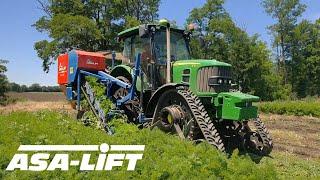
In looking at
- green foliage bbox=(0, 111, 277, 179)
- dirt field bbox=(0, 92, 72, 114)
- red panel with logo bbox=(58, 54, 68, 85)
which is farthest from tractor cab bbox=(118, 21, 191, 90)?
dirt field bbox=(0, 92, 72, 114)

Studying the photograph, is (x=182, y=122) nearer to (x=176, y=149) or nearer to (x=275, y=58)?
(x=176, y=149)

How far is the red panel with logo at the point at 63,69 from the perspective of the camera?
11.9 m

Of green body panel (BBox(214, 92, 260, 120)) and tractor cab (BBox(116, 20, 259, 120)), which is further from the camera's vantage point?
tractor cab (BBox(116, 20, 259, 120))

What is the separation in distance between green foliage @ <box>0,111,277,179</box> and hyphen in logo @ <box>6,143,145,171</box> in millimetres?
93

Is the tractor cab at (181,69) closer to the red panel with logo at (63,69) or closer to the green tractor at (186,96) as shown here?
the green tractor at (186,96)

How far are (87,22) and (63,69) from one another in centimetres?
2604

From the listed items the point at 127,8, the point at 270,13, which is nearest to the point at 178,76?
the point at 127,8

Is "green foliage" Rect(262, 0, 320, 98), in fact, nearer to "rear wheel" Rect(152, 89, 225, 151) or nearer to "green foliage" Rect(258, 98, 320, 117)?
"green foliage" Rect(258, 98, 320, 117)

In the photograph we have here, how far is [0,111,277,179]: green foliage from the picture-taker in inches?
202

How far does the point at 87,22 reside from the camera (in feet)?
122

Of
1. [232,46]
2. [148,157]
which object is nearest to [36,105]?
[148,157]

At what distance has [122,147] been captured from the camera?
6109 mm

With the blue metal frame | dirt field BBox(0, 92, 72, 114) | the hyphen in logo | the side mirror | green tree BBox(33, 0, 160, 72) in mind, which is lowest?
dirt field BBox(0, 92, 72, 114)

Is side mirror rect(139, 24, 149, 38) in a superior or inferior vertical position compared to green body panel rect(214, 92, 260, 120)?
superior
